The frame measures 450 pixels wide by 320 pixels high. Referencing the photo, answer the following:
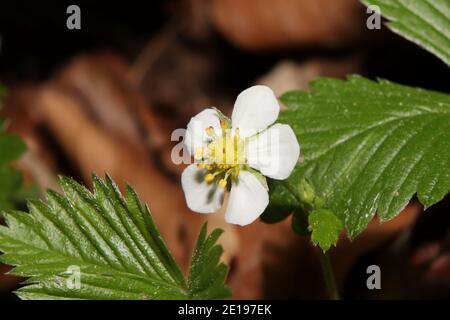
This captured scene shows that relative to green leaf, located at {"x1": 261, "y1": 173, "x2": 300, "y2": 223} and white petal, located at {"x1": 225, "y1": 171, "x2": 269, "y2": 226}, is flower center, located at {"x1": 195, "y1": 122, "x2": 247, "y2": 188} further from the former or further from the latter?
green leaf, located at {"x1": 261, "y1": 173, "x2": 300, "y2": 223}

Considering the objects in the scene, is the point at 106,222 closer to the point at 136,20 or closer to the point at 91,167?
the point at 91,167

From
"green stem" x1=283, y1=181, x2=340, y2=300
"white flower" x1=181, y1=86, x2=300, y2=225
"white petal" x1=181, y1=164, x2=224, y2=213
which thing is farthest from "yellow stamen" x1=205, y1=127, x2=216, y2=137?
"green stem" x1=283, y1=181, x2=340, y2=300

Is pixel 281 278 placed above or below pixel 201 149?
below

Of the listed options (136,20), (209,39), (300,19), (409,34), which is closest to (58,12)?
(136,20)

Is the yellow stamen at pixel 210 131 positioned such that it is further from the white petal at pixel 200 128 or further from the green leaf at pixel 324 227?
the green leaf at pixel 324 227

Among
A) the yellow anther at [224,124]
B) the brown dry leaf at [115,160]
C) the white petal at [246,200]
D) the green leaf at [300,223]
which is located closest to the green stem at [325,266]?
the green leaf at [300,223]
